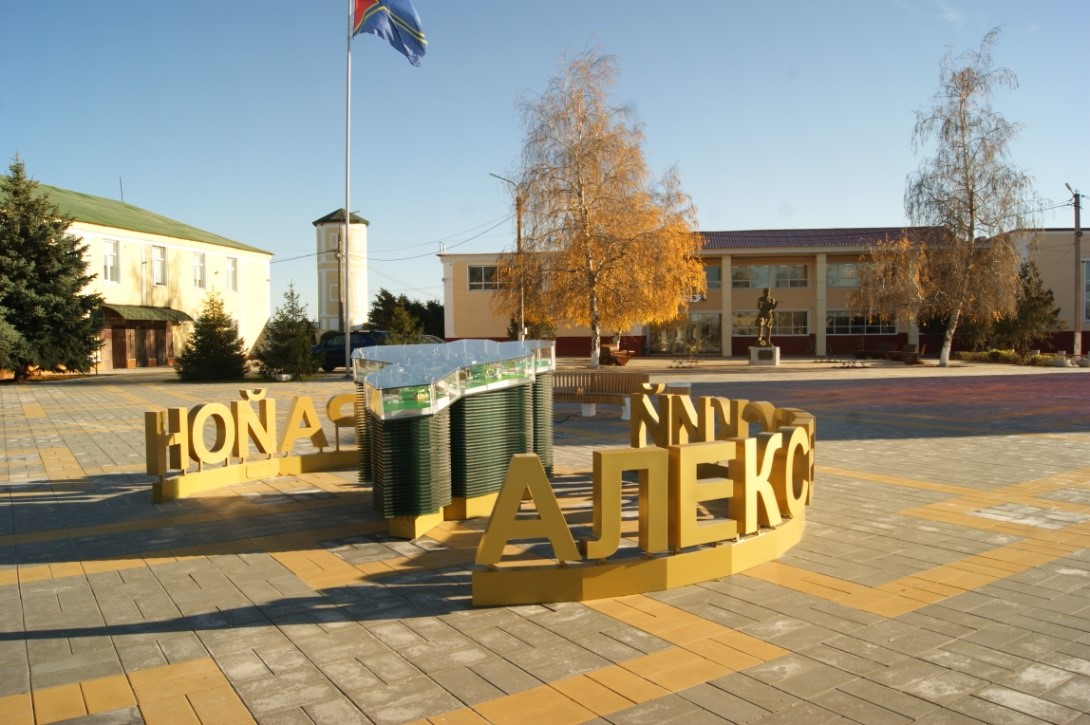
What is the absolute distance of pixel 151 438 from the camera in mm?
9438

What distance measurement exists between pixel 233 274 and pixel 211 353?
69.6 ft

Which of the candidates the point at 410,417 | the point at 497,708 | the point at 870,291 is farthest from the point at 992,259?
the point at 497,708

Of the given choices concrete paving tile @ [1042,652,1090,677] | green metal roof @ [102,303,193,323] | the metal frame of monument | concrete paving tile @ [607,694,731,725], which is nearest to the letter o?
the metal frame of monument

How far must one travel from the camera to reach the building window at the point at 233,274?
1927 inches

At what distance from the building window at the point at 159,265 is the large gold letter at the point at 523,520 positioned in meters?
42.2

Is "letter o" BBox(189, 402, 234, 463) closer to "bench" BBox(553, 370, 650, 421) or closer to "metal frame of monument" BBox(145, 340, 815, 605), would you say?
"metal frame of monument" BBox(145, 340, 815, 605)

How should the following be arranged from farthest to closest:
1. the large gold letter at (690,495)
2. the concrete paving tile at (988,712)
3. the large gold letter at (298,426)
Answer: the large gold letter at (298,426) → the large gold letter at (690,495) → the concrete paving tile at (988,712)

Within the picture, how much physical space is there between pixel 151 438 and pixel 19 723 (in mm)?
5776

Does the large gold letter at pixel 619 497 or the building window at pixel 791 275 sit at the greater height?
the building window at pixel 791 275

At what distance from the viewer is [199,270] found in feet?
153

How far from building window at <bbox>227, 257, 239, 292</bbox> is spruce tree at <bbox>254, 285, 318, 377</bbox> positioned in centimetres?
2055

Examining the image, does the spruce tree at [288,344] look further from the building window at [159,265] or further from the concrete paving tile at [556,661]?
the concrete paving tile at [556,661]

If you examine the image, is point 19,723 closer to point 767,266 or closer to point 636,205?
point 636,205

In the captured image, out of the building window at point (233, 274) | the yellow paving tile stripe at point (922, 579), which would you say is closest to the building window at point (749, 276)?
the building window at point (233, 274)
